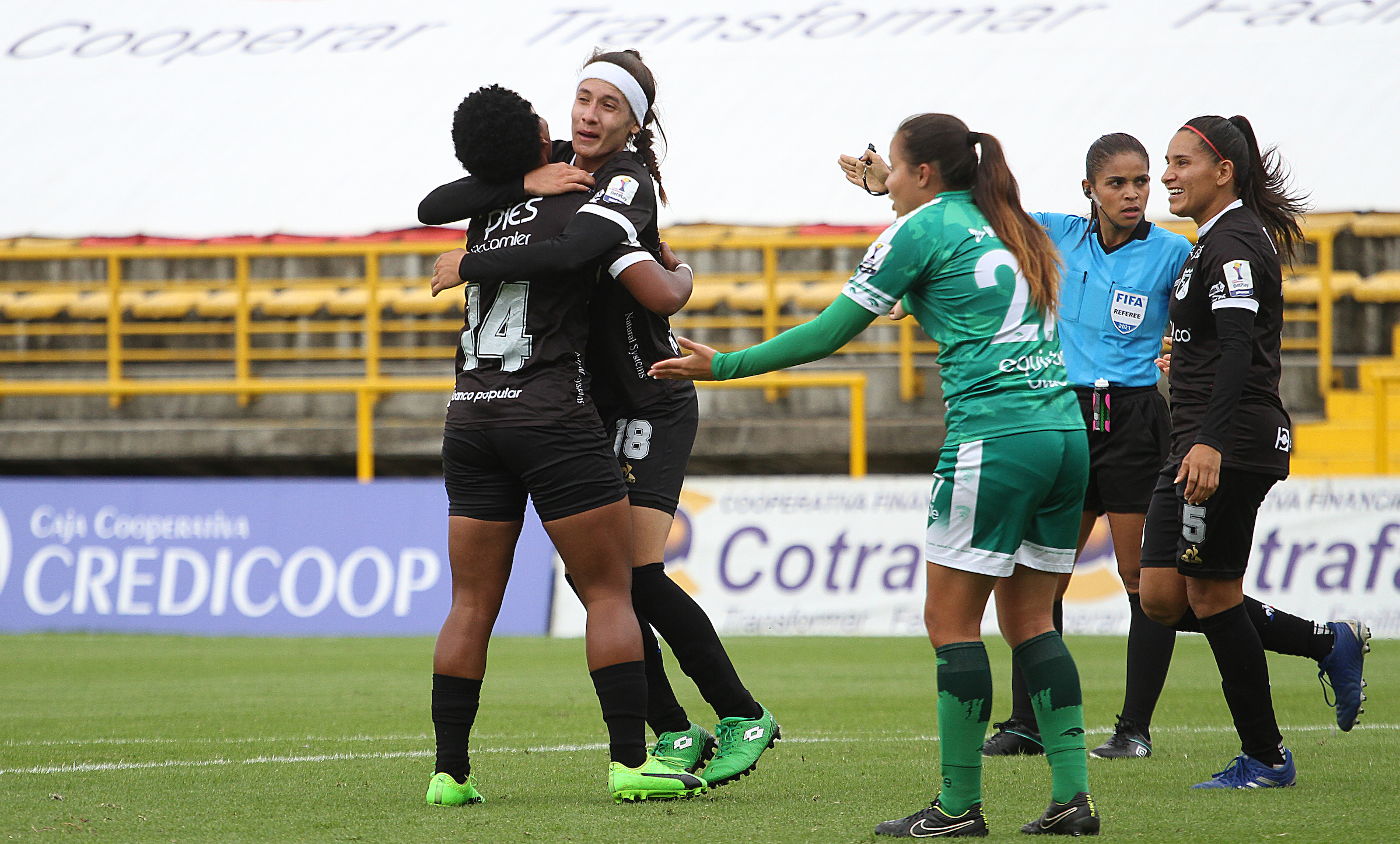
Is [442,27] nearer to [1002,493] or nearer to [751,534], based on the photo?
[751,534]

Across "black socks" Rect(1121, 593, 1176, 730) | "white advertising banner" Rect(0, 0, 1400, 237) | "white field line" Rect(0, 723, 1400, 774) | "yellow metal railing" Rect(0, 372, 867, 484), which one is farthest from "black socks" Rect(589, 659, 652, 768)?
"white advertising banner" Rect(0, 0, 1400, 237)

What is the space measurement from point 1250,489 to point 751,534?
612 cm

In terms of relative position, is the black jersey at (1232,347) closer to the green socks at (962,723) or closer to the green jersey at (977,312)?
the green jersey at (977,312)

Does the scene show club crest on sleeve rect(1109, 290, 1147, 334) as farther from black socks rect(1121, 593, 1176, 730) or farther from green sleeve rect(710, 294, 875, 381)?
green sleeve rect(710, 294, 875, 381)

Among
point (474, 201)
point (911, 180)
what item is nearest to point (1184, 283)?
point (911, 180)

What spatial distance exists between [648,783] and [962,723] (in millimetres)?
963

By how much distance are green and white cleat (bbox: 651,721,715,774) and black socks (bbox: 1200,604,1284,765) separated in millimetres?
1540

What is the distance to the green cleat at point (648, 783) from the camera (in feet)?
13.8

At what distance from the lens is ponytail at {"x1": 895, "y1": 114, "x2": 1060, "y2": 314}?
3764mm

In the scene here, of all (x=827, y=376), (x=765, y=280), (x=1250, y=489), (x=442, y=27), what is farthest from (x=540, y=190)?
(x=442, y=27)

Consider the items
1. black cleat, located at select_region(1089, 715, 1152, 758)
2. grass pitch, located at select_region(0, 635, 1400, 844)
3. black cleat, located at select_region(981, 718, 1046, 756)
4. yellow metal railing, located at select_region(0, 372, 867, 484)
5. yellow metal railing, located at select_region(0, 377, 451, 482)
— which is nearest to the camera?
grass pitch, located at select_region(0, 635, 1400, 844)

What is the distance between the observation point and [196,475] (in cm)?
1494

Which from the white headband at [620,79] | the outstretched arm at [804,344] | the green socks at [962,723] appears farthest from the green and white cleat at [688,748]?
the white headband at [620,79]

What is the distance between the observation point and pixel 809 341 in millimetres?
3713
